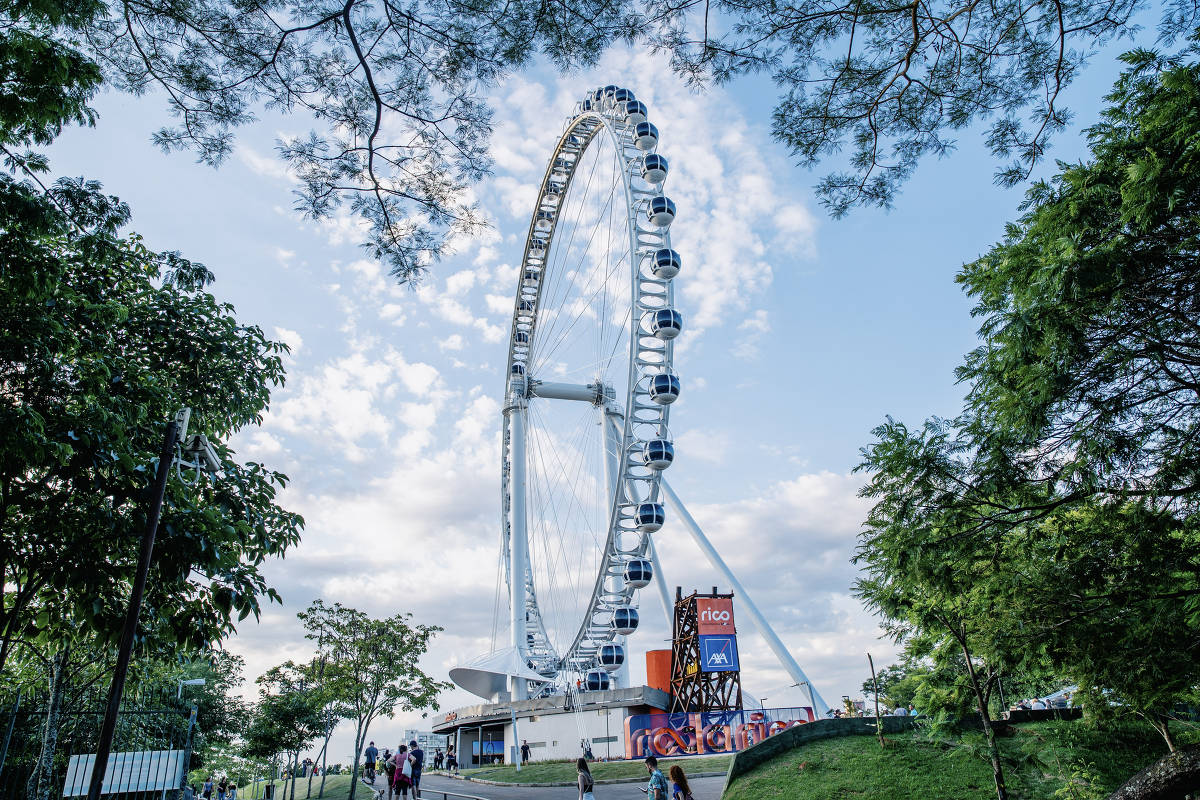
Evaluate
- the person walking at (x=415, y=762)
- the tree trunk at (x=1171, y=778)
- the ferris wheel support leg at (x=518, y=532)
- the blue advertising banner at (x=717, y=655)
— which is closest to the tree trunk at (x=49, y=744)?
the person walking at (x=415, y=762)

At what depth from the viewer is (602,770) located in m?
22.8

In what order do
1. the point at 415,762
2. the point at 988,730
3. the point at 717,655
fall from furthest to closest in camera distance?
1. the point at 717,655
2. the point at 415,762
3. the point at 988,730

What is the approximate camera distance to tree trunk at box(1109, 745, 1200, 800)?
305 inches

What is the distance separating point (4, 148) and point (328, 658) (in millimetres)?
19472

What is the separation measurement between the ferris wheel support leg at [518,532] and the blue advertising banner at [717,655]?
51.8ft

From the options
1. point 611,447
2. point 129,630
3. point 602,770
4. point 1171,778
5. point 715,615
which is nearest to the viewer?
point 129,630

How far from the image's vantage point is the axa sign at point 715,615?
100ft

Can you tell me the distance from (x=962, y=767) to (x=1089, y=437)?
33.7 feet

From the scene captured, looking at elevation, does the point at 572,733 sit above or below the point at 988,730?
above

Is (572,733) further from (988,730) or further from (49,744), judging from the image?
(49,744)

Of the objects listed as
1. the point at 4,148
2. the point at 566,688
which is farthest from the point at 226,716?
the point at 4,148

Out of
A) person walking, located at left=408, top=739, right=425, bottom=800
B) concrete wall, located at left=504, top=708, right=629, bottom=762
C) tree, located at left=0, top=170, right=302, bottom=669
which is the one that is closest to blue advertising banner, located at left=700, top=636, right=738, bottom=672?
concrete wall, located at left=504, top=708, right=629, bottom=762

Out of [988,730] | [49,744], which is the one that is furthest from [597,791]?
[49,744]

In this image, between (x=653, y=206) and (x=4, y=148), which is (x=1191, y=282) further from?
(x=653, y=206)
